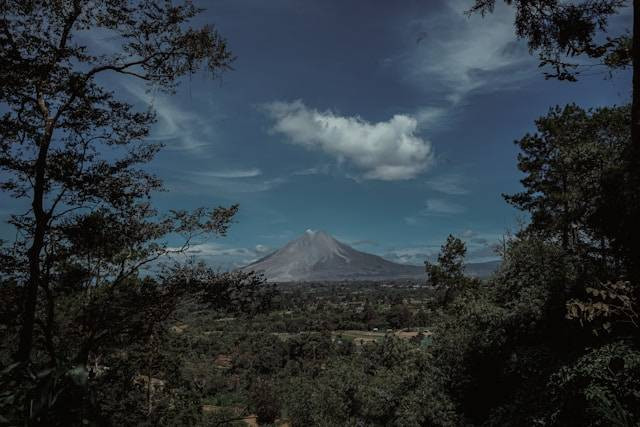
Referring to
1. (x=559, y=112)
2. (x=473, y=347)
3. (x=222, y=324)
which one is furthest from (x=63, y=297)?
(x=222, y=324)

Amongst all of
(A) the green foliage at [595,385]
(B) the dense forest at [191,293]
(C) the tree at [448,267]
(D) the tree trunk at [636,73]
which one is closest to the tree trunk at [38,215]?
(B) the dense forest at [191,293]

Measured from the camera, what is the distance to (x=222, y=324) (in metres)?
113

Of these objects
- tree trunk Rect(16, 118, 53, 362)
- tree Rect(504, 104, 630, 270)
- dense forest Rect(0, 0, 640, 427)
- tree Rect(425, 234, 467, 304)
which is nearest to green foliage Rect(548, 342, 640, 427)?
dense forest Rect(0, 0, 640, 427)

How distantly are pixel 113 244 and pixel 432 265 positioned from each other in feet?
118

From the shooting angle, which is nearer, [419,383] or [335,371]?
[419,383]

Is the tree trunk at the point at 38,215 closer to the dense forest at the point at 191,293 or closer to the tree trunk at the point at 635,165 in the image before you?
the dense forest at the point at 191,293

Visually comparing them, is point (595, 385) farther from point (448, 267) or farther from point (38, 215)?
point (448, 267)

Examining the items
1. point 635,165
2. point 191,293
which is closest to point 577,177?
point 635,165

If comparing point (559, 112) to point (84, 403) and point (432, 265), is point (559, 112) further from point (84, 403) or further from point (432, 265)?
point (84, 403)

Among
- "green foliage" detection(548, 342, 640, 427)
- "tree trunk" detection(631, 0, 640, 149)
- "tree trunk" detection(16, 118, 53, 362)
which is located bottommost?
"green foliage" detection(548, 342, 640, 427)

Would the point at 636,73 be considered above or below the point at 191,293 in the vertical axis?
above

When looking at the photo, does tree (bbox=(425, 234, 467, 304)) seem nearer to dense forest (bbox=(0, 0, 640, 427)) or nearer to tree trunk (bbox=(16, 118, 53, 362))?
dense forest (bbox=(0, 0, 640, 427))

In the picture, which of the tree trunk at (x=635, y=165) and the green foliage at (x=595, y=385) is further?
the green foliage at (x=595, y=385)

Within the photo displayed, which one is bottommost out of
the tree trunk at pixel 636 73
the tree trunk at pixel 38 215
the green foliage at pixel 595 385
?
the green foliage at pixel 595 385
